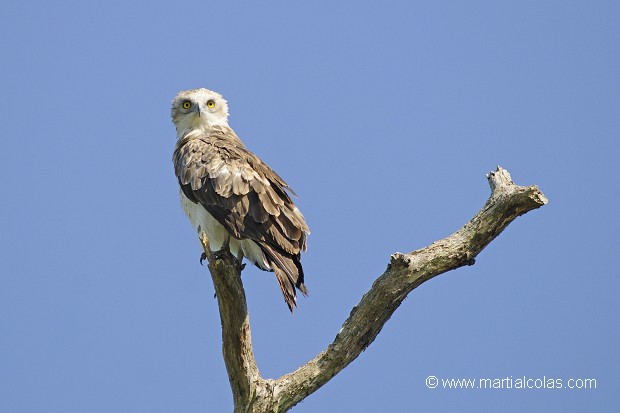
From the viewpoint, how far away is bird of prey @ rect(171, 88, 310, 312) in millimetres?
8102

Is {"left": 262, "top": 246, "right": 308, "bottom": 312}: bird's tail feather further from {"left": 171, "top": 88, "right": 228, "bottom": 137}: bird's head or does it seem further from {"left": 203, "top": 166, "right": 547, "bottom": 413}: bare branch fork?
{"left": 171, "top": 88, "right": 228, "bottom": 137}: bird's head

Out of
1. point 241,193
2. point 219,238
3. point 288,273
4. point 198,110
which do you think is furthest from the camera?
point 198,110

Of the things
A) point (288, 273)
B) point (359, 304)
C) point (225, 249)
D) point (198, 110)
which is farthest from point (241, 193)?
point (198, 110)

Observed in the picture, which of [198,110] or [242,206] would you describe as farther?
[198,110]

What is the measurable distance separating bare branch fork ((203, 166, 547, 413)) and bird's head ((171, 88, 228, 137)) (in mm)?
3434

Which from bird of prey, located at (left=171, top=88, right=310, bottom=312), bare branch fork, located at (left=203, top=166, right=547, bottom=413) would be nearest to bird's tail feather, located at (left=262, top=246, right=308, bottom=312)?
bird of prey, located at (left=171, top=88, right=310, bottom=312)

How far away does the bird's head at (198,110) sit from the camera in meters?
10.6

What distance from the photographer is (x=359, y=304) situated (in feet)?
22.9

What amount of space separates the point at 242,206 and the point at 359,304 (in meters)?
1.93

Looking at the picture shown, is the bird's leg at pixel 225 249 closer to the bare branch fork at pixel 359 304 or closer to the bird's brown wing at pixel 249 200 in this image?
the bird's brown wing at pixel 249 200

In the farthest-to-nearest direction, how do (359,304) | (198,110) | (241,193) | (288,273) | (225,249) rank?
(198,110), (241,193), (225,249), (288,273), (359,304)

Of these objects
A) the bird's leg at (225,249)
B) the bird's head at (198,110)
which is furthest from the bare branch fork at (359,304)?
the bird's head at (198,110)

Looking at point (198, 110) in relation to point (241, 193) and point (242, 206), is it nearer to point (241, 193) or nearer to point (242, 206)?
point (241, 193)

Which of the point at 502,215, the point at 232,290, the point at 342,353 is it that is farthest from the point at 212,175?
the point at 502,215
